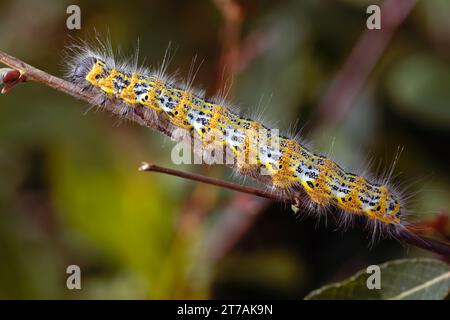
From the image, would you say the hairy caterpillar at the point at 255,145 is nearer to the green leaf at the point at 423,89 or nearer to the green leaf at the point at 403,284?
the green leaf at the point at 403,284

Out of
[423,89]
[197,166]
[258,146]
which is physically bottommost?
[258,146]

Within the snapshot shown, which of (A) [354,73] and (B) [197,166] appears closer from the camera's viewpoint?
(A) [354,73]

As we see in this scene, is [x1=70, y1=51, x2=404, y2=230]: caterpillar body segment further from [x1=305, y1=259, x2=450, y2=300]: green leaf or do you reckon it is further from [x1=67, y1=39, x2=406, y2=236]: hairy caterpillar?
[x1=305, y1=259, x2=450, y2=300]: green leaf

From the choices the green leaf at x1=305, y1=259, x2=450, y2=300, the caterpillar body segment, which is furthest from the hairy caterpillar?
the green leaf at x1=305, y1=259, x2=450, y2=300

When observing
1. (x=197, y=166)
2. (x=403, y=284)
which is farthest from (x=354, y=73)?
(x=403, y=284)

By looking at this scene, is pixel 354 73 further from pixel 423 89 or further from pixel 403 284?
pixel 403 284

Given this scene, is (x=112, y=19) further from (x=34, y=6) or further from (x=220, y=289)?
(x=220, y=289)
